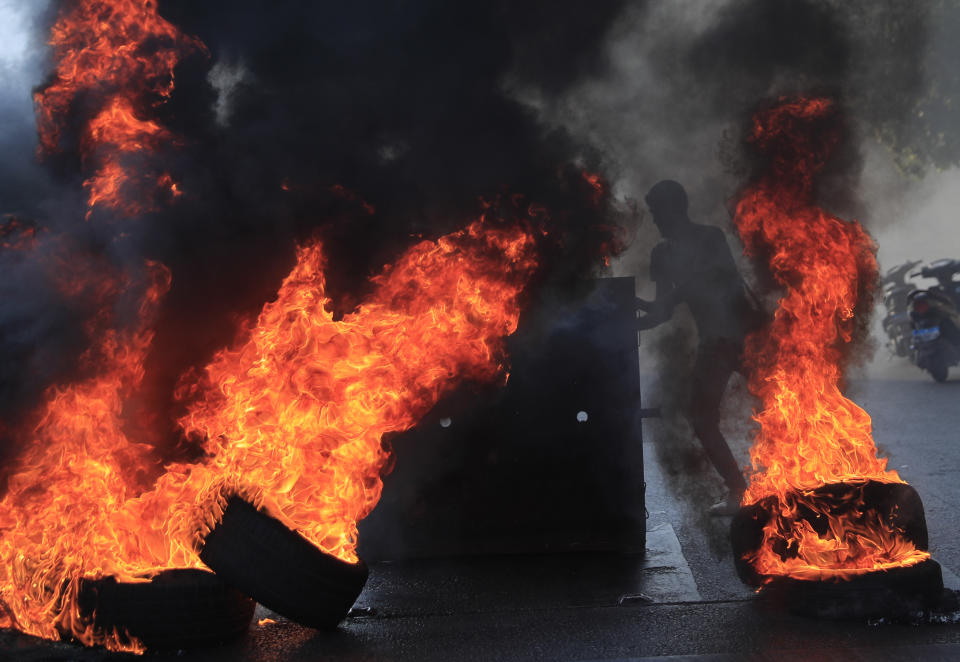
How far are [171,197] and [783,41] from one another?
4.36 m

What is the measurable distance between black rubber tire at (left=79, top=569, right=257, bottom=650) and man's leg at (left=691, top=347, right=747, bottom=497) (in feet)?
10.5

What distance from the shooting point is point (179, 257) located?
4910mm

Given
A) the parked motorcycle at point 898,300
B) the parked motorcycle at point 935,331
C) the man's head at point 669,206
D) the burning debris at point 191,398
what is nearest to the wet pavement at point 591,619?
the burning debris at point 191,398

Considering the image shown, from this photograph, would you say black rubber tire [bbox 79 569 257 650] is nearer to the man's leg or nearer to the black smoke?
the black smoke

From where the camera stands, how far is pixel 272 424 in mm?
4285

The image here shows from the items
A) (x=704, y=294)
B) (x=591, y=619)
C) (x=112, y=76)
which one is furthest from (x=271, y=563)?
(x=704, y=294)

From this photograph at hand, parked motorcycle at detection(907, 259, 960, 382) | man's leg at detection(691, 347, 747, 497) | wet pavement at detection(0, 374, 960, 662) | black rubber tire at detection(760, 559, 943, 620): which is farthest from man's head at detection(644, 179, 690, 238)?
parked motorcycle at detection(907, 259, 960, 382)

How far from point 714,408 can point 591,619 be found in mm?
2226

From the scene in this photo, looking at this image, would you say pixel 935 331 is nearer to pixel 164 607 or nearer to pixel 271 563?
pixel 271 563

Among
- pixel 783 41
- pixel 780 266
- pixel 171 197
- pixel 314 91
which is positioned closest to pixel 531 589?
pixel 780 266

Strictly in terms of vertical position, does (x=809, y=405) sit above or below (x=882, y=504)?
above

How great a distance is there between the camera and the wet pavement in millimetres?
3494

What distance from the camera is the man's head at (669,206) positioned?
19.2 feet

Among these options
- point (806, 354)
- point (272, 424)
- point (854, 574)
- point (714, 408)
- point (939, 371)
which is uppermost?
point (939, 371)
